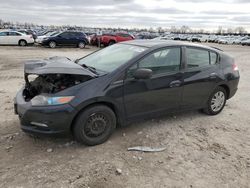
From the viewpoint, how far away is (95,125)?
11.8 ft

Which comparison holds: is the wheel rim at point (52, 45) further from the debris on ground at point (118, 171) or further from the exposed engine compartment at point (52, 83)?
the debris on ground at point (118, 171)

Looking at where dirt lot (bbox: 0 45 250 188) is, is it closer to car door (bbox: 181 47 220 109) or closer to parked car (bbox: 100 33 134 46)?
car door (bbox: 181 47 220 109)

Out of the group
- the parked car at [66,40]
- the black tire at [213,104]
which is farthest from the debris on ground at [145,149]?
the parked car at [66,40]

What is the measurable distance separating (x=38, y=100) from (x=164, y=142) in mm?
2086

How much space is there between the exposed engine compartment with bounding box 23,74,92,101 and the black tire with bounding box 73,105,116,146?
0.47 meters

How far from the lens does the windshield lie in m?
3.88

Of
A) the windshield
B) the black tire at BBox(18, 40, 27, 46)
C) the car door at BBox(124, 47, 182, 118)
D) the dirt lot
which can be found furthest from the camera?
A: the black tire at BBox(18, 40, 27, 46)

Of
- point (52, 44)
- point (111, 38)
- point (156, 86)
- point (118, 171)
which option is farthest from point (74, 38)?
point (118, 171)

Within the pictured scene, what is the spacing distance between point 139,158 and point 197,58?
2332mm

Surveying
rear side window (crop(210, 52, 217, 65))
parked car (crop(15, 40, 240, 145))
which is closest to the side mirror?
parked car (crop(15, 40, 240, 145))

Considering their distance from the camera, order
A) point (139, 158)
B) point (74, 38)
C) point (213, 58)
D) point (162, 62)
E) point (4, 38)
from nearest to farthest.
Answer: point (139, 158), point (162, 62), point (213, 58), point (4, 38), point (74, 38)

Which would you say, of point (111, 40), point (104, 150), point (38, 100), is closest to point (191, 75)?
point (104, 150)

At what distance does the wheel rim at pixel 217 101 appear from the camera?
4.98m

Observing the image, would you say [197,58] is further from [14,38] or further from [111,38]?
[14,38]
